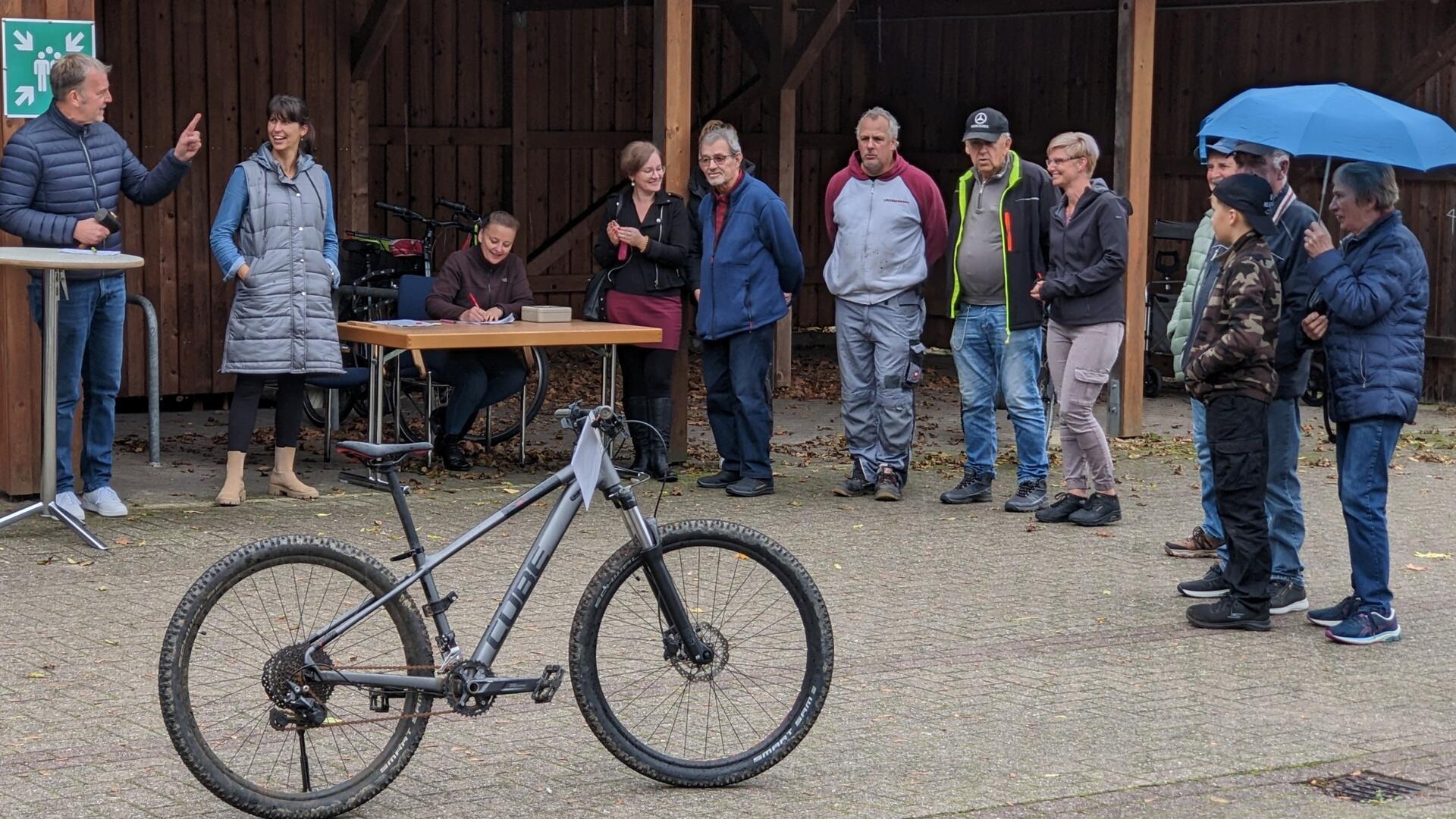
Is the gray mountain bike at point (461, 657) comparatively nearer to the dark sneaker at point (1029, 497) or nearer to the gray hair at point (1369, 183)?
the gray hair at point (1369, 183)

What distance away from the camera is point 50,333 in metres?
8.25

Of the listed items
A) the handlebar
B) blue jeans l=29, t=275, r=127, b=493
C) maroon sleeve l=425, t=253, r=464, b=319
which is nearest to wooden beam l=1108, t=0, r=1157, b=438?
maroon sleeve l=425, t=253, r=464, b=319

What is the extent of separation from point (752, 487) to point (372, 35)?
16.5ft

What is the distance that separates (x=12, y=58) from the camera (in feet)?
28.9

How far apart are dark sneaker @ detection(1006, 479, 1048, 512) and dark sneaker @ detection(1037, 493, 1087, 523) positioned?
5.9 inches

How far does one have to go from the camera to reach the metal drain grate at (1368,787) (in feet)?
17.1

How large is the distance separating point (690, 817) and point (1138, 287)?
8172 millimetres

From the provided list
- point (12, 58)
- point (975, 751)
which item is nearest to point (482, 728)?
point (975, 751)

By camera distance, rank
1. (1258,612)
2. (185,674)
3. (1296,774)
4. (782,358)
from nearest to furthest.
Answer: (185,674) → (1296,774) → (1258,612) → (782,358)

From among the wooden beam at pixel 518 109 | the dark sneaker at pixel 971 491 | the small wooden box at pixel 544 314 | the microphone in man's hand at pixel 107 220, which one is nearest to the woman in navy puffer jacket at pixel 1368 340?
the dark sneaker at pixel 971 491

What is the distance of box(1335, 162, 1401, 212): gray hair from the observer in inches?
271

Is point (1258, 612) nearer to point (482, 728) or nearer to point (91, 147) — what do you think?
point (482, 728)

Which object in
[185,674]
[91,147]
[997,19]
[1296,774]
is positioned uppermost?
[997,19]

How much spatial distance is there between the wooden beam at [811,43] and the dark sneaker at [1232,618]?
23.4 ft
